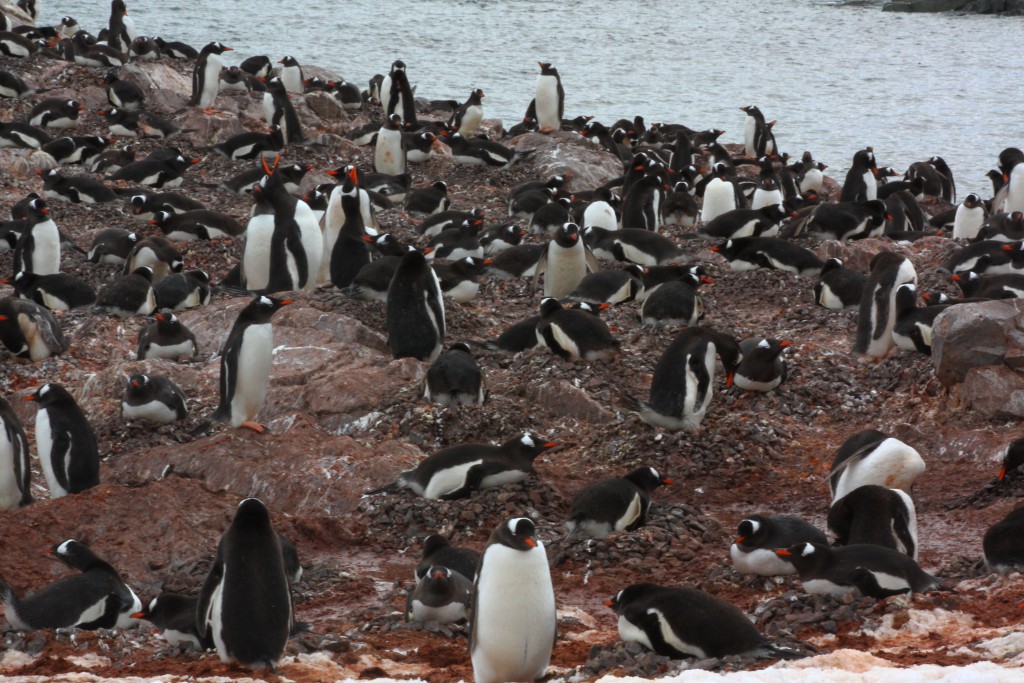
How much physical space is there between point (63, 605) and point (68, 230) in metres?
7.62

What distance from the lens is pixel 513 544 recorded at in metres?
4.03

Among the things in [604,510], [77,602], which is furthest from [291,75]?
[77,602]

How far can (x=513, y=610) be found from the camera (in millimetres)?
3990

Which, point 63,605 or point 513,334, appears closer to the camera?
point 63,605

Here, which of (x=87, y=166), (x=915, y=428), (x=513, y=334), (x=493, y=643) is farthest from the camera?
(x=87, y=166)

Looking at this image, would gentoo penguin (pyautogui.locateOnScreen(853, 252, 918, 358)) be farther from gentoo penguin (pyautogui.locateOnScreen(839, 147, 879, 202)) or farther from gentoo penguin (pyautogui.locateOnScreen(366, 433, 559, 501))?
gentoo penguin (pyautogui.locateOnScreen(839, 147, 879, 202))

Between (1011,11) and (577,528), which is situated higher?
(1011,11)

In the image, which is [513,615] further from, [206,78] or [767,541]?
[206,78]

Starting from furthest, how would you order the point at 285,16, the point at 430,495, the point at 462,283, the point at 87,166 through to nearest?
the point at 285,16, the point at 87,166, the point at 462,283, the point at 430,495

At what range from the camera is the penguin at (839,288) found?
8.65 meters

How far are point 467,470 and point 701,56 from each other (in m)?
34.2

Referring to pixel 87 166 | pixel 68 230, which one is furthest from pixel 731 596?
pixel 87 166

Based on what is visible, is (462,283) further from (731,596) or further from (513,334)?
(731,596)

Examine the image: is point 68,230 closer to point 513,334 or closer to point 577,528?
point 513,334
